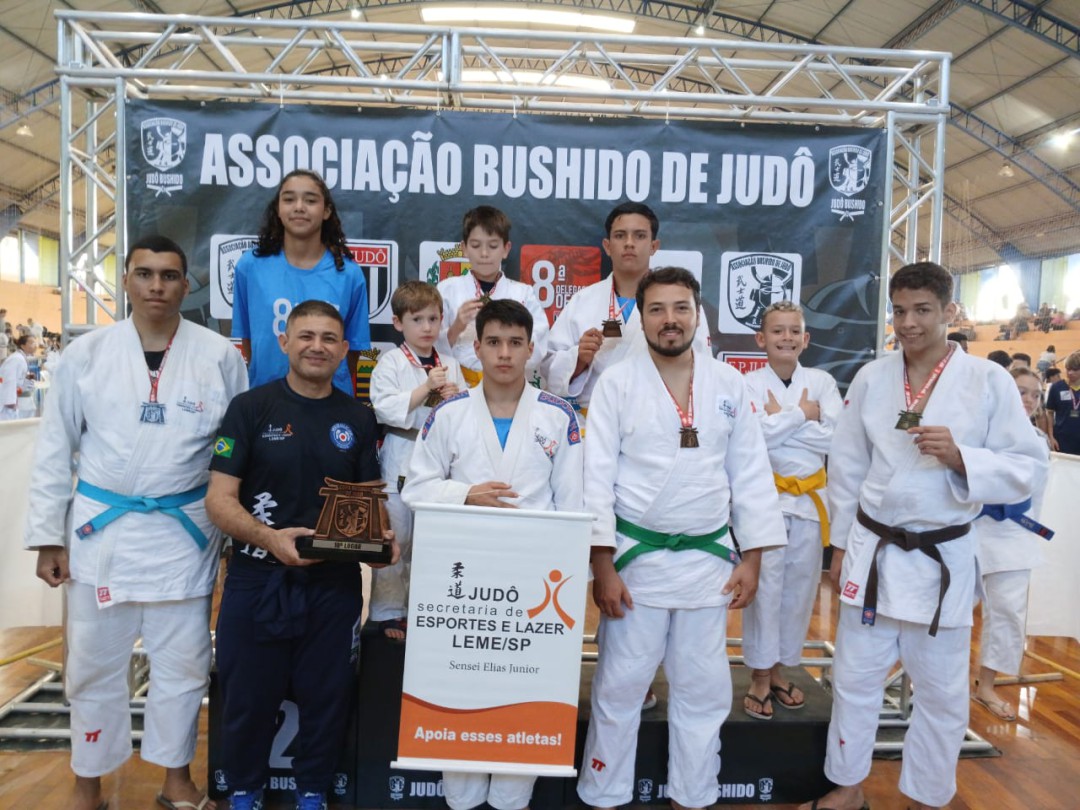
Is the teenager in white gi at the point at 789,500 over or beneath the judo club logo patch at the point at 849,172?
beneath

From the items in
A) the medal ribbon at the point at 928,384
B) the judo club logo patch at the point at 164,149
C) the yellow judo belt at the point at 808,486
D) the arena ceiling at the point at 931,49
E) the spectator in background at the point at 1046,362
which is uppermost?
the arena ceiling at the point at 931,49

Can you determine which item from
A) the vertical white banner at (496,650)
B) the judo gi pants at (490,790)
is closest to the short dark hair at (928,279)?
the vertical white banner at (496,650)

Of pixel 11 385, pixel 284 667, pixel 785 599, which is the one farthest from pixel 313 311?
pixel 11 385

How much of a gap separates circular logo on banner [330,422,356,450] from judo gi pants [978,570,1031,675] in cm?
315

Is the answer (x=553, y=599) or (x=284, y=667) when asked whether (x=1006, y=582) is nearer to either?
(x=553, y=599)

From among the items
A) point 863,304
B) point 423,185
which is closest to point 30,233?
point 423,185

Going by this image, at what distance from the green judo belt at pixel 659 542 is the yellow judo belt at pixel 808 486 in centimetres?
75

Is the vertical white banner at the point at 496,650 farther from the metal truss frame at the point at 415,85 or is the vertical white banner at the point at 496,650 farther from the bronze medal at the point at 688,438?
the metal truss frame at the point at 415,85

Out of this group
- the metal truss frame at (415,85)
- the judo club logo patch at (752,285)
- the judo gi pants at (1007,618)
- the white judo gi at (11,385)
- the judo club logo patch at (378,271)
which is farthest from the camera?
the white judo gi at (11,385)

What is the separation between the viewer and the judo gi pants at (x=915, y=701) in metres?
2.55

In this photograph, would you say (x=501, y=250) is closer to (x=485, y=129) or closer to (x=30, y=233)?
(x=485, y=129)

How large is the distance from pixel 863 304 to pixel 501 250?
1995 mm

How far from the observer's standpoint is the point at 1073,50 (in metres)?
11.2

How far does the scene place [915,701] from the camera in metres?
2.63
